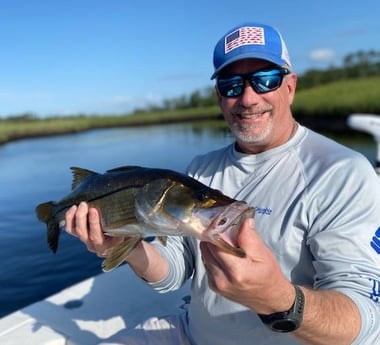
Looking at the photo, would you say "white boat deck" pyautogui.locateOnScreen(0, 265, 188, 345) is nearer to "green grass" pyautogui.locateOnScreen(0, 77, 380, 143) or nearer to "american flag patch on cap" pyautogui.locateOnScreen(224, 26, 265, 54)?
"american flag patch on cap" pyautogui.locateOnScreen(224, 26, 265, 54)

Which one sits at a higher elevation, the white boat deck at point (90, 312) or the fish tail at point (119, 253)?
the fish tail at point (119, 253)

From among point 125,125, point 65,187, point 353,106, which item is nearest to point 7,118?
point 125,125

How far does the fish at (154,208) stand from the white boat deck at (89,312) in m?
1.22

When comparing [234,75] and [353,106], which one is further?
[353,106]

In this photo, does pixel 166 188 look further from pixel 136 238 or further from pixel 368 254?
pixel 368 254

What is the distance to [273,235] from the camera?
2232mm

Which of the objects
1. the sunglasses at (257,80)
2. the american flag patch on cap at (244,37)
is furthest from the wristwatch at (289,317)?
the american flag patch on cap at (244,37)

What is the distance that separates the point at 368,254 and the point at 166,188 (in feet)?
3.13

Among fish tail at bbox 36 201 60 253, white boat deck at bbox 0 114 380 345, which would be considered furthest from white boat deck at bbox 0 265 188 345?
fish tail at bbox 36 201 60 253

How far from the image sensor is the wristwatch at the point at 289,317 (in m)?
1.63

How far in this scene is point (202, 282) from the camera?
8.29ft

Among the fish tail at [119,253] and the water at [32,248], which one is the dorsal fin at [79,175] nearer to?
the fish tail at [119,253]

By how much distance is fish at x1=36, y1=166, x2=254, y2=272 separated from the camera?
1550 mm

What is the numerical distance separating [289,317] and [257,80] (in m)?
1.37
